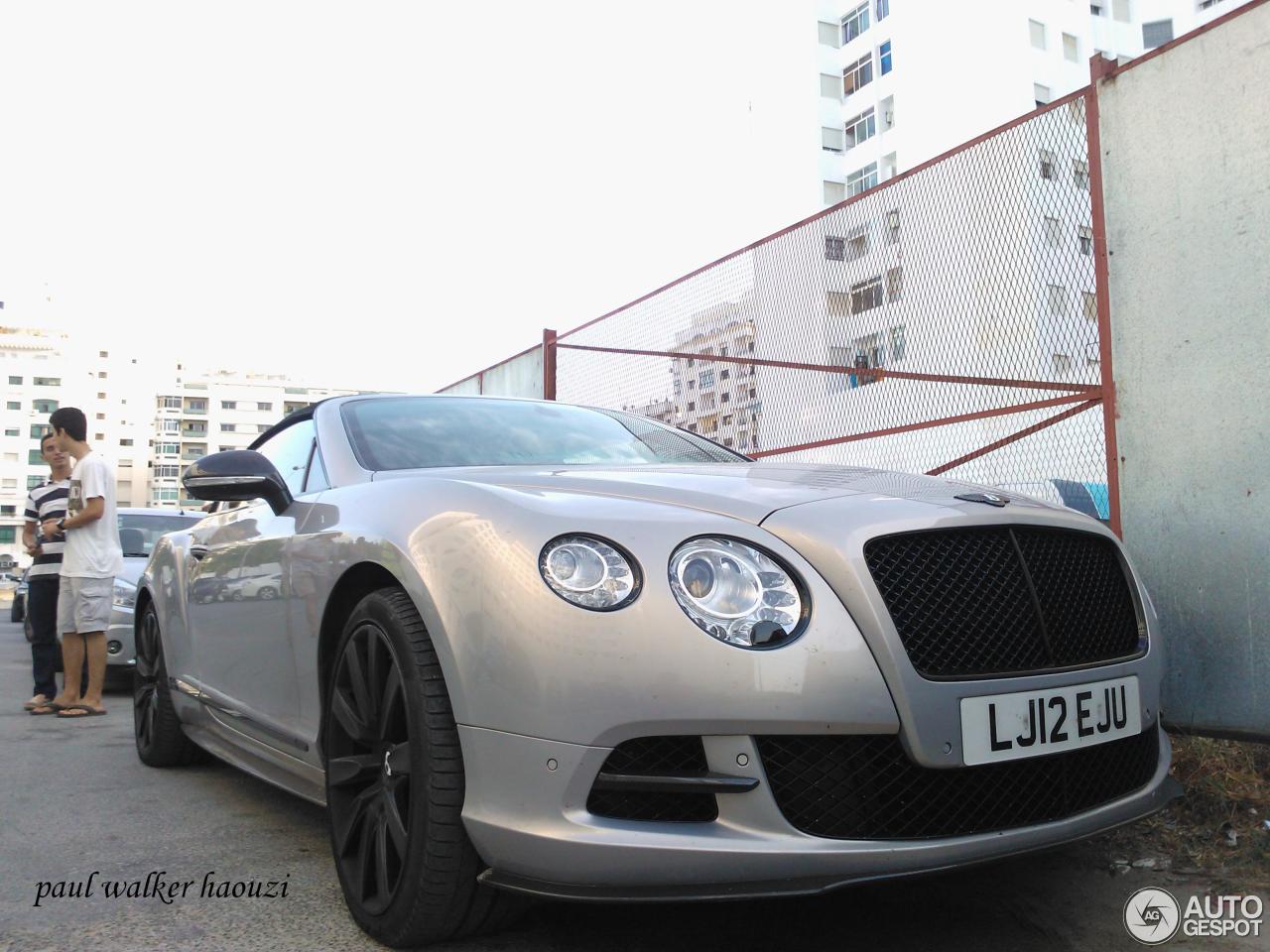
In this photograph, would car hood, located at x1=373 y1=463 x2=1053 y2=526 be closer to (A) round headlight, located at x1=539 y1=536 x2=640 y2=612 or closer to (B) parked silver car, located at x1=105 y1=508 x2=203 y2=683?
(A) round headlight, located at x1=539 y1=536 x2=640 y2=612

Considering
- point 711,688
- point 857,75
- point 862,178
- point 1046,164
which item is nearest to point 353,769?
point 711,688

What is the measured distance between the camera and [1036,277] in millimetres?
4418

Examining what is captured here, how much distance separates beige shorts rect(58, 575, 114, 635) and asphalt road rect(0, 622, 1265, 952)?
8.35 ft

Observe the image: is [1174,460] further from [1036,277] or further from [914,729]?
[914,729]

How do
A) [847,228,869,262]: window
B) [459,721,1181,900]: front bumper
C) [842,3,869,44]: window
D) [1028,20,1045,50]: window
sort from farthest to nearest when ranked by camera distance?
[842,3,869,44]: window < [1028,20,1045,50]: window < [847,228,869,262]: window < [459,721,1181,900]: front bumper

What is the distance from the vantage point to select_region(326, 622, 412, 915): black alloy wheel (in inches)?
91.0

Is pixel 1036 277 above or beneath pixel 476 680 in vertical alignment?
above

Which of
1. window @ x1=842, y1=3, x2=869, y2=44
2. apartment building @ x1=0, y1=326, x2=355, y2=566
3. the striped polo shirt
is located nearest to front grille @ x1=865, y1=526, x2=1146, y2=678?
the striped polo shirt

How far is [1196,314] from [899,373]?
1.61 meters

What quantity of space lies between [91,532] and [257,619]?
347cm

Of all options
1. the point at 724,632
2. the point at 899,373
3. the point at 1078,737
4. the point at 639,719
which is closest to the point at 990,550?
the point at 1078,737

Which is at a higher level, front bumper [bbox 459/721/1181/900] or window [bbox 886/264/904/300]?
window [bbox 886/264/904/300]

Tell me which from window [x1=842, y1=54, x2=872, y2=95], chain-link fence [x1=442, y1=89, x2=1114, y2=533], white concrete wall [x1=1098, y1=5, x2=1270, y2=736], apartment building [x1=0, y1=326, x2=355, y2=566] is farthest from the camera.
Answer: apartment building [x1=0, y1=326, x2=355, y2=566]

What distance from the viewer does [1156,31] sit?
48531mm
